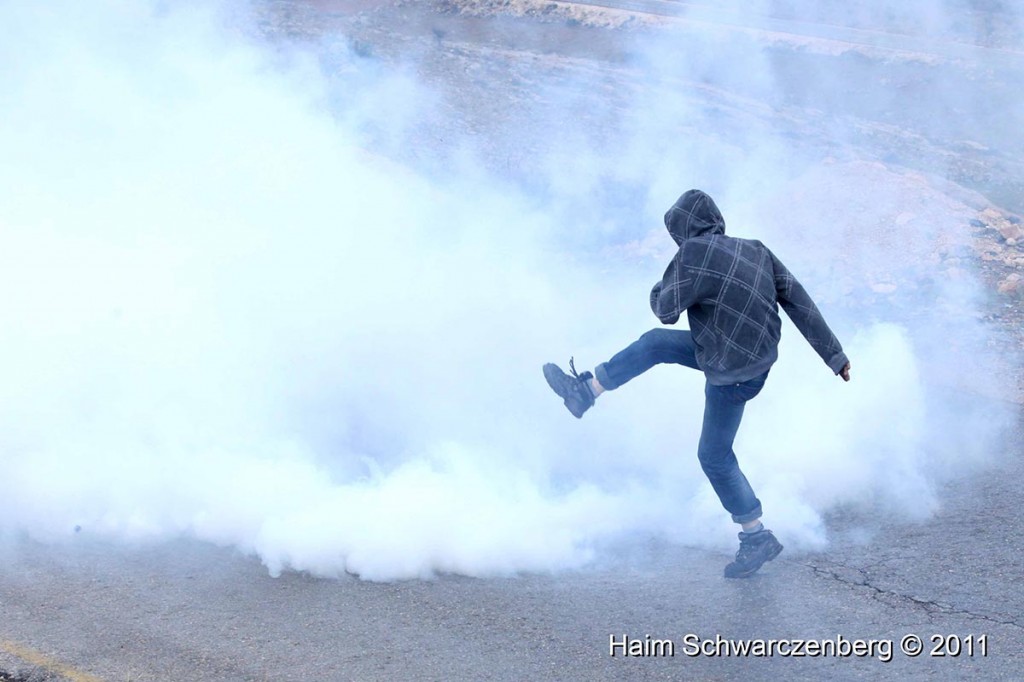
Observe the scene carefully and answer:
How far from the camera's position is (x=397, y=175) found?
7637mm

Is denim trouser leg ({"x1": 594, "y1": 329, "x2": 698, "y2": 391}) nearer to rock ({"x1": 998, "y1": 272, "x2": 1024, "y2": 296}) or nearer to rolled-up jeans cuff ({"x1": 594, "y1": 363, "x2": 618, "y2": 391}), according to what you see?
rolled-up jeans cuff ({"x1": 594, "y1": 363, "x2": 618, "y2": 391})

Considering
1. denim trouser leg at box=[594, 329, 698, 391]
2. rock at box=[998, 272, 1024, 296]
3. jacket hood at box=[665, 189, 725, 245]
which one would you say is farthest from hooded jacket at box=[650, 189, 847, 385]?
rock at box=[998, 272, 1024, 296]

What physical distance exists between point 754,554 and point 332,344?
2.57 m

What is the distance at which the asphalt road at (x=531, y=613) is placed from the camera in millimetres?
3615

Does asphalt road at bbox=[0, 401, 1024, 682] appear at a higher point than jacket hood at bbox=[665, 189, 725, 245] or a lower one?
lower

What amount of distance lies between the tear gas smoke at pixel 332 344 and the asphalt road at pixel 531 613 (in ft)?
0.53

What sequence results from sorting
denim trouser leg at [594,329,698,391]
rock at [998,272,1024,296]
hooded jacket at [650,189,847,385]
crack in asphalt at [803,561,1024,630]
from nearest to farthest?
crack in asphalt at [803,561,1024,630] < hooded jacket at [650,189,847,385] < denim trouser leg at [594,329,698,391] < rock at [998,272,1024,296]

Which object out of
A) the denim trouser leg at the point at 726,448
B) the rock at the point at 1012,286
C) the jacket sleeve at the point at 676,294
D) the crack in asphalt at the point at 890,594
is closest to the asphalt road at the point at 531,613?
the crack in asphalt at the point at 890,594

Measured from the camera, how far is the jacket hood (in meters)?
4.04

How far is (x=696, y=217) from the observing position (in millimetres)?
4035

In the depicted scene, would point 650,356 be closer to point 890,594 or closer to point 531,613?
point 531,613

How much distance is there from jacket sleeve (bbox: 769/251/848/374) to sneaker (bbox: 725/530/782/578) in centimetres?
68

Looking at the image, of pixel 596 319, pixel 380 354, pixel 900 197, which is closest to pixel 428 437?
pixel 380 354

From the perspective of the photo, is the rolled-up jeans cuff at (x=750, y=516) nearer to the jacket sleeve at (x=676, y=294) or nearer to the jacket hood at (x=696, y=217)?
the jacket sleeve at (x=676, y=294)
